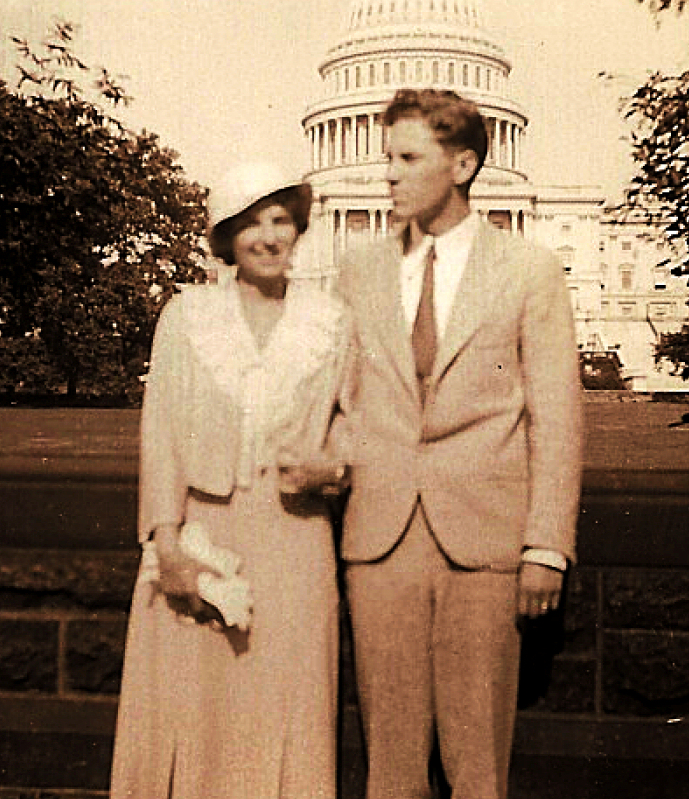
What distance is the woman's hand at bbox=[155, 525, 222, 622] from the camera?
8.07 ft

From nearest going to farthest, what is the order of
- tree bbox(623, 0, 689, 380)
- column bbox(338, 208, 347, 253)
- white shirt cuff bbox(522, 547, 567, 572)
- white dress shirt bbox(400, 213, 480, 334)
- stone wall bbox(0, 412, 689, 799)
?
white shirt cuff bbox(522, 547, 567, 572), white dress shirt bbox(400, 213, 480, 334), column bbox(338, 208, 347, 253), stone wall bbox(0, 412, 689, 799), tree bbox(623, 0, 689, 380)

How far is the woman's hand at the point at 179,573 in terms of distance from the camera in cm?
246

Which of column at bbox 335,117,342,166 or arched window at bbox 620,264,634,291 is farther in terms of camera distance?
arched window at bbox 620,264,634,291

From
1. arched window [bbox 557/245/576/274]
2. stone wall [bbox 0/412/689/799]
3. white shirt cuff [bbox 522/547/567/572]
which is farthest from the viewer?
stone wall [bbox 0/412/689/799]

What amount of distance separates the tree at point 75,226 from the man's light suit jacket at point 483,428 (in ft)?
3.15

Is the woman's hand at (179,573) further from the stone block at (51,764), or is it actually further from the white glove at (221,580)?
the stone block at (51,764)

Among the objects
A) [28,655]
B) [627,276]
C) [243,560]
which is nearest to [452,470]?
[243,560]

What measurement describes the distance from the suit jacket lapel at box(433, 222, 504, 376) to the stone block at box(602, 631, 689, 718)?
3.27ft

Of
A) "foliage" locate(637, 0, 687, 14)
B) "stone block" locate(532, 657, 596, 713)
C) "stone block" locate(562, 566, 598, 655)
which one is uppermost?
"foliage" locate(637, 0, 687, 14)

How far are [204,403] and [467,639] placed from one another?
78 centimetres

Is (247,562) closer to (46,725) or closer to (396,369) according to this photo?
(396,369)

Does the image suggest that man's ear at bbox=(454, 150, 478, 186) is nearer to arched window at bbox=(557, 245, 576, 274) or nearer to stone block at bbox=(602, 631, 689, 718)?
arched window at bbox=(557, 245, 576, 274)

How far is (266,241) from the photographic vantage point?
8.17 feet

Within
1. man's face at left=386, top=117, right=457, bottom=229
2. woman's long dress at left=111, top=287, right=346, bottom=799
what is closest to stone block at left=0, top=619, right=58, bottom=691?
woman's long dress at left=111, top=287, right=346, bottom=799
